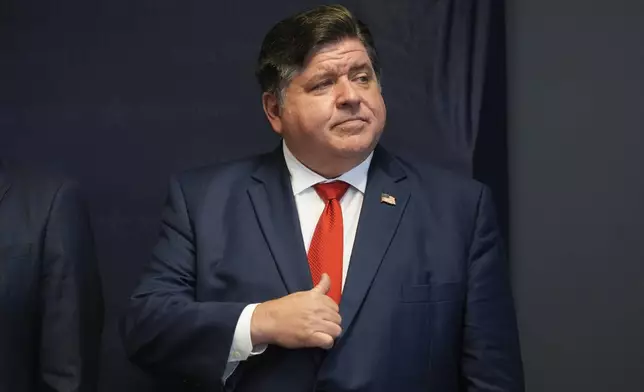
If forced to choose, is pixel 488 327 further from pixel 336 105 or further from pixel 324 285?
pixel 336 105

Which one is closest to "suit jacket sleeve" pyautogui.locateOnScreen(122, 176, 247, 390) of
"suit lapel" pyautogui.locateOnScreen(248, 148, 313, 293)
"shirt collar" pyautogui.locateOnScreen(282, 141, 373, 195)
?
"suit lapel" pyautogui.locateOnScreen(248, 148, 313, 293)

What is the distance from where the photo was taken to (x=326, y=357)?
1.42 meters

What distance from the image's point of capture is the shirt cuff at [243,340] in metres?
1.40

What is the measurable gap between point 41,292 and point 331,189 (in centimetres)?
59

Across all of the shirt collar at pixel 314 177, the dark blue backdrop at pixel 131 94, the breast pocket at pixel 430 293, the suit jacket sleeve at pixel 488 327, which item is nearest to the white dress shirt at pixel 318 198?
the shirt collar at pixel 314 177

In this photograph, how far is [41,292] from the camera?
63.0 inches

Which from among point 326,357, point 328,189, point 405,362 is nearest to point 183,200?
point 328,189

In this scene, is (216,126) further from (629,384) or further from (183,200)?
(629,384)

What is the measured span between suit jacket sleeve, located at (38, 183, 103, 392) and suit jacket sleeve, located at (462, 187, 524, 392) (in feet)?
2.39

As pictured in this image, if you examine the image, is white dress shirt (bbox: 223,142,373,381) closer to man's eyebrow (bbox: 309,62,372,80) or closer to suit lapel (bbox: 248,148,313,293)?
suit lapel (bbox: 248,148,313,293)

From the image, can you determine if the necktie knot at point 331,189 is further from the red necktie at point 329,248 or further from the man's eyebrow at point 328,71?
the man's eyebrow at point 328,71

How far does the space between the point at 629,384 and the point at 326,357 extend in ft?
2.96

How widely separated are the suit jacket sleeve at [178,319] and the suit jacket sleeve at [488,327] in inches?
16.4

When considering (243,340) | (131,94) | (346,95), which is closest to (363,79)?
(346,95)
